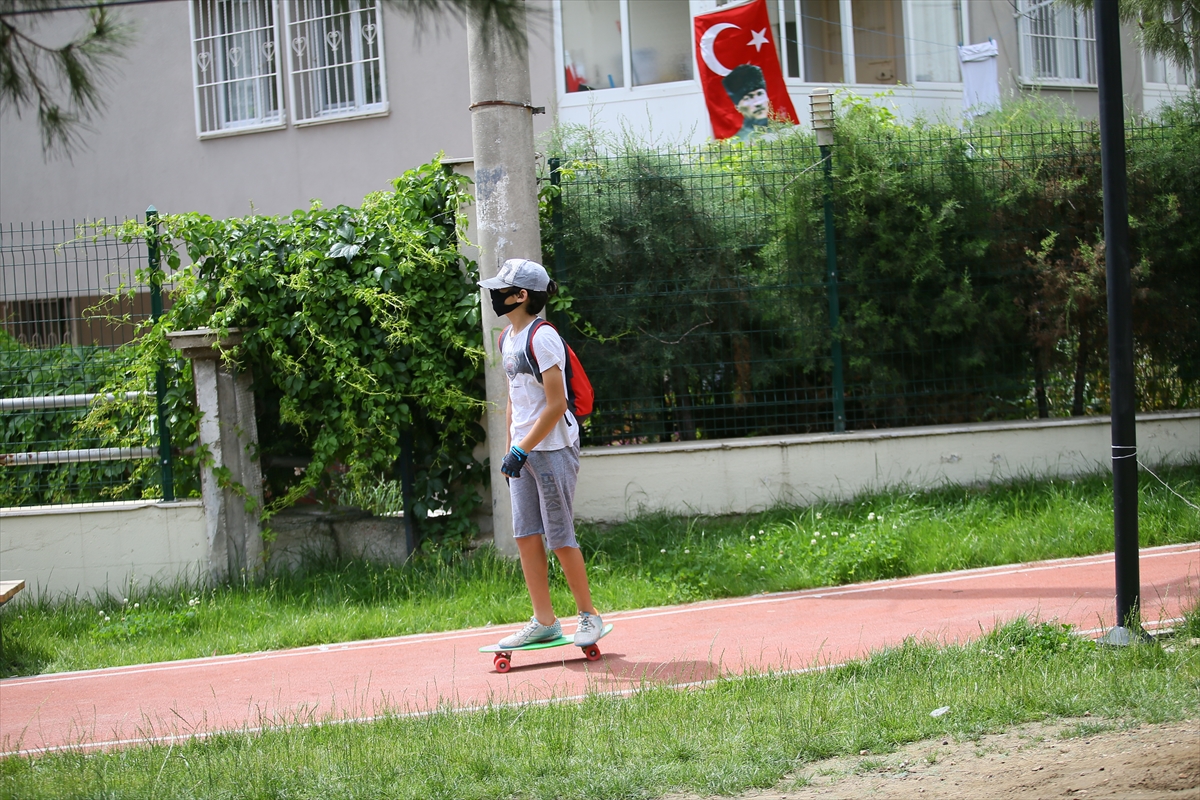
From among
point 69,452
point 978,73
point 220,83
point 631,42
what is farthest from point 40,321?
point 978,73

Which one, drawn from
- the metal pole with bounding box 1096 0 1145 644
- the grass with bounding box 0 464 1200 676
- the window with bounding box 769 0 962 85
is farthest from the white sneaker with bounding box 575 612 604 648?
the window with bounding box 769 0 962 85

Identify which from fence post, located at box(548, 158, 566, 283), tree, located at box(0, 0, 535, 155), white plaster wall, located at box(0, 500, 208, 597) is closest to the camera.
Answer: tree, located at box(0, 0, 535, 155)

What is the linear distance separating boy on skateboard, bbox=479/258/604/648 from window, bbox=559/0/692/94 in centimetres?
813

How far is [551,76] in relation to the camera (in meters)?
12.9

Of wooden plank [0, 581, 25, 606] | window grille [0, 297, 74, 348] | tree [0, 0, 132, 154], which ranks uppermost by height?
tree [0, 0, 132, 154]

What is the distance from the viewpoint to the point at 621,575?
734cm

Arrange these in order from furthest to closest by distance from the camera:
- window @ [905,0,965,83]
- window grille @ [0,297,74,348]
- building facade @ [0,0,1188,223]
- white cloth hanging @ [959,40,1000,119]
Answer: window @ [905,0,965,83]
white cloth hanging @ [959,40,1000,119]
building facade @ [0,0,1188,223]
window grille @ [0,297,74,348]

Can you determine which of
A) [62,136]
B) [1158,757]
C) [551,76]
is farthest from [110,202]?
[1158,757]

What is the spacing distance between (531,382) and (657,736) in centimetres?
204

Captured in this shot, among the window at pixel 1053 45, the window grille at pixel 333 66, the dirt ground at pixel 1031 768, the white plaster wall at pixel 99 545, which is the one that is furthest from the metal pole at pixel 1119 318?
the window grille at pixel 333 66

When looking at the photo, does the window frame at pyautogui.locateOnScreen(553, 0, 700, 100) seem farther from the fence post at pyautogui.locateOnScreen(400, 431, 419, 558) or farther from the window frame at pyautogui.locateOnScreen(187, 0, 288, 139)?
the fence post at pyautogui.locateOnScreen(400, 431, 419, 558)

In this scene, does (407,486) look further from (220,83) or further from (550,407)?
(220,83)

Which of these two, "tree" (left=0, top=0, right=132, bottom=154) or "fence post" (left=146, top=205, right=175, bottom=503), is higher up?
"tree" (left=0, top=0, right=132, bottom=154)

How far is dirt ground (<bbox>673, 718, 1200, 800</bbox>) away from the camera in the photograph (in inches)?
137
